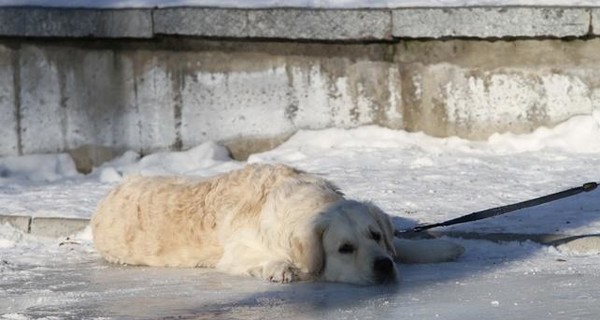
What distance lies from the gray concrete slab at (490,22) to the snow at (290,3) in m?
0.09

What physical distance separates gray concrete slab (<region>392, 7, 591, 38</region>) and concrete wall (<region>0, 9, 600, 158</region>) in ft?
0.08

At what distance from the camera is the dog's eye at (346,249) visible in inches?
284

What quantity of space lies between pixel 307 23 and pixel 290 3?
279 millimetres

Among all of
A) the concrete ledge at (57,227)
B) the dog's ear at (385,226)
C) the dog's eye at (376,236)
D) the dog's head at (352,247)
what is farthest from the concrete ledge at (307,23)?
the dog's eye at (376,236)

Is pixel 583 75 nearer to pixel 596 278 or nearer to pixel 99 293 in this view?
pixel 596 278

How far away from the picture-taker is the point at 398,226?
8820mm

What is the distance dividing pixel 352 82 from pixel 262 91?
0.76 meters

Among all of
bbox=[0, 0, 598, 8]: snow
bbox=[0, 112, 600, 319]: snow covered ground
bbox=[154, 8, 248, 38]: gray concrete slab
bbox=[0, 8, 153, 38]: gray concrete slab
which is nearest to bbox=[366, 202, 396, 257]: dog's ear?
bbox=[0, 112, 600, 319]: snow covered ground

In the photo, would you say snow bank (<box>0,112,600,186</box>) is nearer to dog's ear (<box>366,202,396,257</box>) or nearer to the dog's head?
dog's ear (<box>366,202,396,257</box>)

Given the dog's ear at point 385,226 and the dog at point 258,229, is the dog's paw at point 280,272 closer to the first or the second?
the dog at point 258,229

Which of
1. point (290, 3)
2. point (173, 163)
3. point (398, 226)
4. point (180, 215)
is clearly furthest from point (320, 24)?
point (180, 215)

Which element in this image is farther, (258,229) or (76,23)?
(76,23)

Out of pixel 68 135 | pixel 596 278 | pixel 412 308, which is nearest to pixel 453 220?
pixel 596 278

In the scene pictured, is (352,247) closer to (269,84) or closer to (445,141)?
(445,141)
